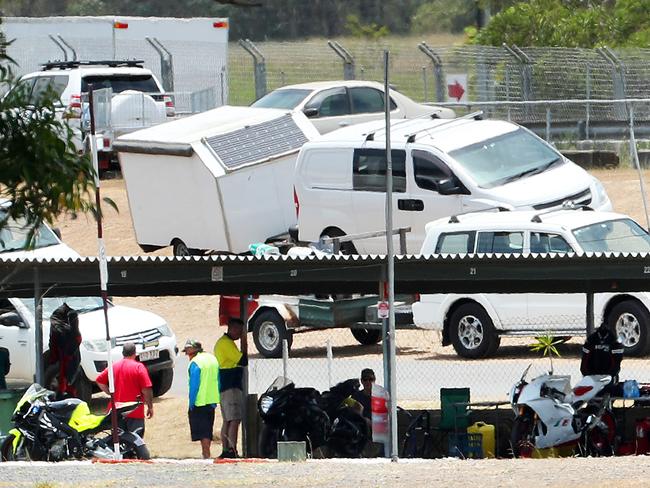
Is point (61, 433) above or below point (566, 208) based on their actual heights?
below

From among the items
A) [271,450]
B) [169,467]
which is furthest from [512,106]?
[169,467]

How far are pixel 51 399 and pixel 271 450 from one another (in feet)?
7.87

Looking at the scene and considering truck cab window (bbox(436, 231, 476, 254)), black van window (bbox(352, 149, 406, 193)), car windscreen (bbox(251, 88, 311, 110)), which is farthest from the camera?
car windscreen (bbox(251, 88, 311, 110))

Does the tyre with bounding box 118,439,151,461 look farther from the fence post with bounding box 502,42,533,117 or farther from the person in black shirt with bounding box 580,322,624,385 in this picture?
the fence post with bounding box 502,42,533,117

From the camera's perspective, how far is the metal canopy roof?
15758mm

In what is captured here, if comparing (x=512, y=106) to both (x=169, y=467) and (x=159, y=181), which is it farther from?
(x=169, y=467)

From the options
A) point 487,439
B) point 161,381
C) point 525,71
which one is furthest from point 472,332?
point 525,71

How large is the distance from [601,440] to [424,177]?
7.41m

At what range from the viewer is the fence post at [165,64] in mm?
35906

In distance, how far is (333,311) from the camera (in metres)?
20.9

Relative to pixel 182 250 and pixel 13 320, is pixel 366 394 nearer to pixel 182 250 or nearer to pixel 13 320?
pixel 13 320

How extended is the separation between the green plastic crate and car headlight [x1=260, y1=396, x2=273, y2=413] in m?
4.61

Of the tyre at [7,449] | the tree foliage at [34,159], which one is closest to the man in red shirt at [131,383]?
the tyre at [7,449]

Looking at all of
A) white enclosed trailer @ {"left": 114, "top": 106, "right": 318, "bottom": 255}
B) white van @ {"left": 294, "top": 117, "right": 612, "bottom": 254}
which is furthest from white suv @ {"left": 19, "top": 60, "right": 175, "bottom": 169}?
white van @ {"left": 294, "top": 117, "right": 612, "bottom": 254}
